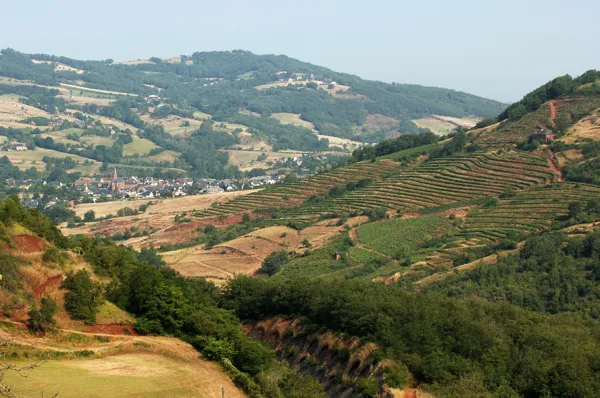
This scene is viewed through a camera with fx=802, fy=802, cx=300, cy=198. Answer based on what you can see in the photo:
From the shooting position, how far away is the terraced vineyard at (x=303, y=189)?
3223 inches

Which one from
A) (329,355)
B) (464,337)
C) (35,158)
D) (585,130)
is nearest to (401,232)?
(585,130)

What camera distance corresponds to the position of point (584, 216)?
5222cm

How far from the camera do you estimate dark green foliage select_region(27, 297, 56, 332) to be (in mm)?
26031

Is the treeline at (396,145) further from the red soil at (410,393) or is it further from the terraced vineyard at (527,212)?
the red soil at (410,393)

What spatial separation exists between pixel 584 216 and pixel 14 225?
1432 inches

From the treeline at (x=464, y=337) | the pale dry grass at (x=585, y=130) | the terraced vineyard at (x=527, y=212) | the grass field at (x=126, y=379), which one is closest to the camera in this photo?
the grass field at (x=126, y=379)

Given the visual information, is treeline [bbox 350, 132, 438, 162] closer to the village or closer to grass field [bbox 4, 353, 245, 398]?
the village

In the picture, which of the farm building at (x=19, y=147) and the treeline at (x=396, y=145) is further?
the farm building at (x=19, y=147)

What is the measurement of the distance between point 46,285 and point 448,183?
4739 cm

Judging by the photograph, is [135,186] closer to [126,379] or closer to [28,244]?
[28,244]

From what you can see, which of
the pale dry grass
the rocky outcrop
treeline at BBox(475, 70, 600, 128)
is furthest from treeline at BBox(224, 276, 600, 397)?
treeline at BBox(475, 70, 600, 128)

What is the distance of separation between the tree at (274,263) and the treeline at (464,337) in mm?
22649

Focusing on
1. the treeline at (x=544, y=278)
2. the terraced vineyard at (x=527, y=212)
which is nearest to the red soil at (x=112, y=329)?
the treeline at (x=544, y=278)

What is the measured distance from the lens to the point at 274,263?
58.8m
